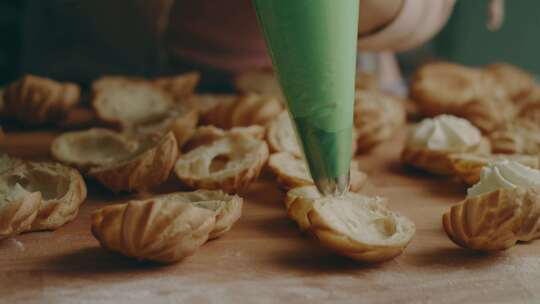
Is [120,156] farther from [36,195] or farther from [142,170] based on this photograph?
[36,195]

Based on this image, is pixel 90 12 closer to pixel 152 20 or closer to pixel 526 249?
pixel 152 20

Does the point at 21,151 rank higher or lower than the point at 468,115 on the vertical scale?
higher

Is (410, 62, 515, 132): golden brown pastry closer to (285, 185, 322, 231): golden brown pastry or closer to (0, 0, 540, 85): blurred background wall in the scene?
(0, 0, 540, 85): blurred background wall

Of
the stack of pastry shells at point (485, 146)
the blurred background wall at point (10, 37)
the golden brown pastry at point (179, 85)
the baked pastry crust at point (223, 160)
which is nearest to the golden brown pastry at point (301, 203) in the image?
the baked pastry crust at point (223, 160)

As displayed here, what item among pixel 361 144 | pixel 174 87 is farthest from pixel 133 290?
pixel 174 87

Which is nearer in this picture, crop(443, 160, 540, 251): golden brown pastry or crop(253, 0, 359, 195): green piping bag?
crop(253, 0, 359, 195): green piping bag

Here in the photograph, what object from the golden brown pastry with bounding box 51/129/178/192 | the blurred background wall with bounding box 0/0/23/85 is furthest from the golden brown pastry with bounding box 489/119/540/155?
the blurred background wall with bounding box 0/0/23/85

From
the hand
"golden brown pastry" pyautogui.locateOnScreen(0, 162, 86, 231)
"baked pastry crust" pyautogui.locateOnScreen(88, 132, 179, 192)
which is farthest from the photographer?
the hand
